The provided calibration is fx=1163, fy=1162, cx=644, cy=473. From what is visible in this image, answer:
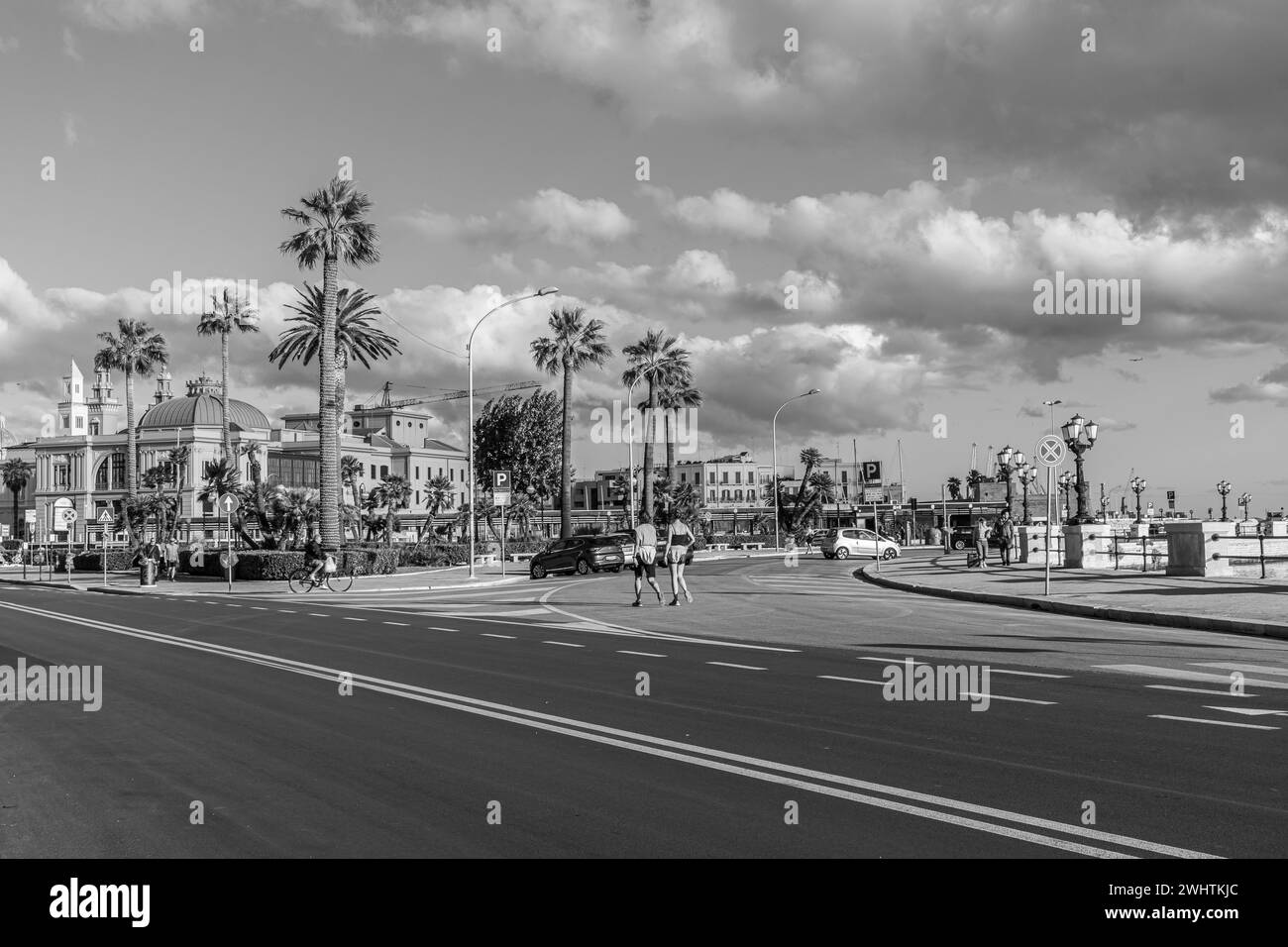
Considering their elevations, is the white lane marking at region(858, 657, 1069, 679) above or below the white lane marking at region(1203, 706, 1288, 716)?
below

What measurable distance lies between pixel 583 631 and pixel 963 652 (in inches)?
264

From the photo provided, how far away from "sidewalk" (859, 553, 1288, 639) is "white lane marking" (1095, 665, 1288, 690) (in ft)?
15.6

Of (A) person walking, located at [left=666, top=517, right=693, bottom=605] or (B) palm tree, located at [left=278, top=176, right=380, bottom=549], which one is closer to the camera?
(A) person walking, located at [left=666, top=517, right=693, bottom=605]

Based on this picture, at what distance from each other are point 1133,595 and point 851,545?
120ft

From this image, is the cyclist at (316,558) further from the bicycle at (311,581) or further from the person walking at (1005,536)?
the person walking at (1005,536)

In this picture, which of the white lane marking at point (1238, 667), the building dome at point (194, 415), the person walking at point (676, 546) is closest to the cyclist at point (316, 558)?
the person walking at point (676, 546)

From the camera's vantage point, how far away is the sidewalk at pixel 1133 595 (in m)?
18.1

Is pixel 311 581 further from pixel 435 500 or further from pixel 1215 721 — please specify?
pixel 435 500

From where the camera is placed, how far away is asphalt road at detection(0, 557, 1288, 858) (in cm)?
628

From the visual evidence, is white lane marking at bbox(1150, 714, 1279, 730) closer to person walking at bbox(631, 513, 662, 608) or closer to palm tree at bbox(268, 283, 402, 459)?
person walking at bbox(631, 513, 662, 608)

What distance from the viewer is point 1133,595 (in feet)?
74.9

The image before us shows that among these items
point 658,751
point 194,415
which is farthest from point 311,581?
point 194,415

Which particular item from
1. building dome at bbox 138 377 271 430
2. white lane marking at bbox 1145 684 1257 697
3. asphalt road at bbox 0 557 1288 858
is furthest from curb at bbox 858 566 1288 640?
building dome at bbox 138 377 271 430
